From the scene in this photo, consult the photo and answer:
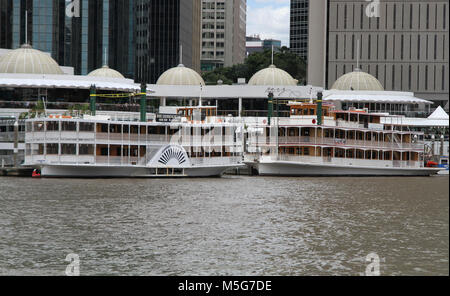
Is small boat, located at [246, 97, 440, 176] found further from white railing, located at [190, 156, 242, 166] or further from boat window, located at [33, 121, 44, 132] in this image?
boat window, located at [33, 121, 44, 132]

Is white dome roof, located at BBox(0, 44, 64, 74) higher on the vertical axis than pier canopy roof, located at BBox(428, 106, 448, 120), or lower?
higher

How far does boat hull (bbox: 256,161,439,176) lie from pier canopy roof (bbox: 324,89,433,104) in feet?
119

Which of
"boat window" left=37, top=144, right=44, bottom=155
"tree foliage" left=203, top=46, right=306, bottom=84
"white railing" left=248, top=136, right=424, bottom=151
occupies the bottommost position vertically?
"boat window" left=37, top=144, right=44, bottom=155

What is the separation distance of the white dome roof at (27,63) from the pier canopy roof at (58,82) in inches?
119

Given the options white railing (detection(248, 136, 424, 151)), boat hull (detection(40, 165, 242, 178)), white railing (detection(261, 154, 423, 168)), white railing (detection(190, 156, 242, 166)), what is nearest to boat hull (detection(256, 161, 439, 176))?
white railing (detection(261, 154, 423, 168))

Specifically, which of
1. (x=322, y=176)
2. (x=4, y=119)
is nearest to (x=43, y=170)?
(x=4, y=119)

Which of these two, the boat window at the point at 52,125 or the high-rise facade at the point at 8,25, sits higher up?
the high-rise facade at the point at 8,25

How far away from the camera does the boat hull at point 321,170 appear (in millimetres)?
86062

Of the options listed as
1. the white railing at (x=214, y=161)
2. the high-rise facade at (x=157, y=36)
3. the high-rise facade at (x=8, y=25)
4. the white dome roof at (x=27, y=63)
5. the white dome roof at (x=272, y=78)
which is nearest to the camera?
the white railing at (x=214, y=161)

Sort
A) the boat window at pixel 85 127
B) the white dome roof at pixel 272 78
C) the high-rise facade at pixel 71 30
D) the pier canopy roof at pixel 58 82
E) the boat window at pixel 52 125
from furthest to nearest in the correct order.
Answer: the high-rise facade at pixel 71 30 < the white dome roof at pixel 272 78 < the pier canopy roof at pixel 58 82 < the boat window at pixel 85 127 < the boat window at pixel 52 125

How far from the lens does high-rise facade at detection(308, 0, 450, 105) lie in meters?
152

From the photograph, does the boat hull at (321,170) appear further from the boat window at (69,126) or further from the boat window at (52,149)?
the boat window at (52,149)

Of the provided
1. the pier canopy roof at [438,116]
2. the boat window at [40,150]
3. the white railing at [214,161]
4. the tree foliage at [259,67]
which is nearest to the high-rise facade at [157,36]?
the tree foliage at [259,67]

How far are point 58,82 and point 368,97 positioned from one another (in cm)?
5259
